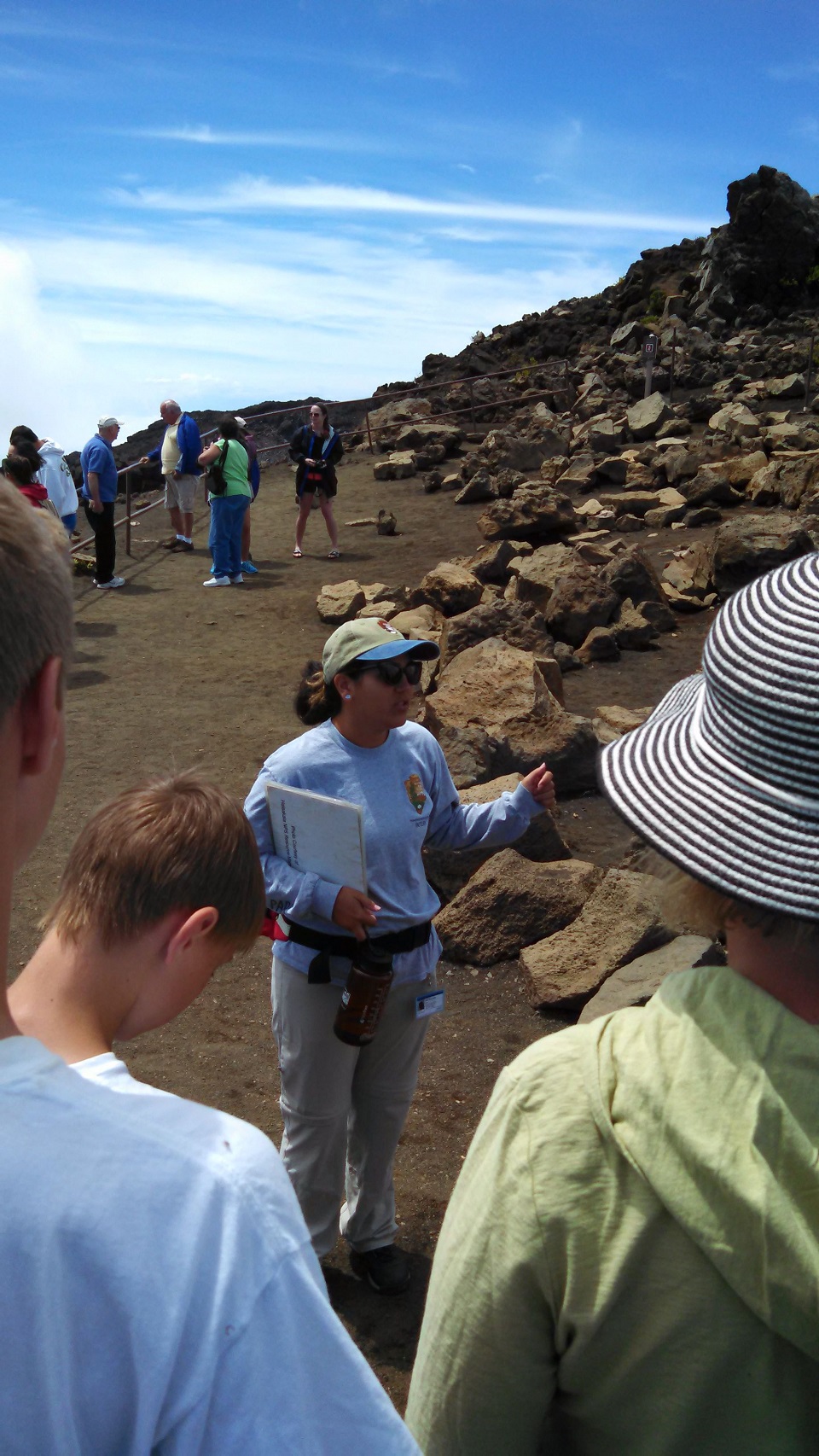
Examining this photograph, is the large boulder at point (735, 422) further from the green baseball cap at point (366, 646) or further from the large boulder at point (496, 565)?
the green baseball cap at point (366, 646)

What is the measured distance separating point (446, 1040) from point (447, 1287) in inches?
146

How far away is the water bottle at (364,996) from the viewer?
306 cm

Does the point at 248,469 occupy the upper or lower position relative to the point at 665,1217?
upper

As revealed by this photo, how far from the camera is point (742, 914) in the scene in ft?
3.90

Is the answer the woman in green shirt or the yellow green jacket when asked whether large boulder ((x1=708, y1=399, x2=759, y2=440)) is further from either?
the yellow green jacket

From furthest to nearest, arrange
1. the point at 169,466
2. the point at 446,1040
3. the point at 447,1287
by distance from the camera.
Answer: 1. the point at 169,466
2. the point at 446,1040
3. the point at 447,1287

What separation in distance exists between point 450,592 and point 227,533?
347 centimetres

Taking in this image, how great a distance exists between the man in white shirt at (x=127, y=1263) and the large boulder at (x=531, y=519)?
12610mm

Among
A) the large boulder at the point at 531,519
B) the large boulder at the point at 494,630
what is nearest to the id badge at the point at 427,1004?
the large boulder at the point at 494,630

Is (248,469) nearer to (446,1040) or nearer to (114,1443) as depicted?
(446,1040)

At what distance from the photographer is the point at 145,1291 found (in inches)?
32.9

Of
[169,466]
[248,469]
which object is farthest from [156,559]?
[248,469]

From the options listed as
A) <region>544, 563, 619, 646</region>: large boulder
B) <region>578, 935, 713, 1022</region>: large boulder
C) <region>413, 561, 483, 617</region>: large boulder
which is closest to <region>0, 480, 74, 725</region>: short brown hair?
<region>578, 935, 713, 1022</region>: large boulder

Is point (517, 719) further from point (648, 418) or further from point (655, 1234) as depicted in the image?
point (648, 418)
